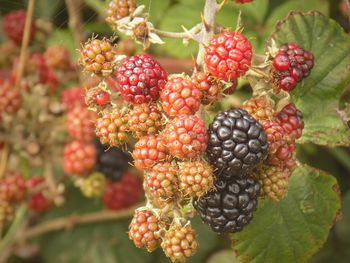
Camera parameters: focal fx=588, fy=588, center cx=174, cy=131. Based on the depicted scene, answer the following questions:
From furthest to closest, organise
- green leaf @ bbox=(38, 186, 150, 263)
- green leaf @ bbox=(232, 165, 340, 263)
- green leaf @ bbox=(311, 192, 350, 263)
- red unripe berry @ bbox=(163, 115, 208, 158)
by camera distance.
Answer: green leaf @ bbox=(38, 186, 150, 263) < green leaf @ bbox=(311, 192, 350, 263) < green leaf @ bbox=(232, 165, 340, 263) < red unripe berry @ bbox=(163, 115, 208, 158)

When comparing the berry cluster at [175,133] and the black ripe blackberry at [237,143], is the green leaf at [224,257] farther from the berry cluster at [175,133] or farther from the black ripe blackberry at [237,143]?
the black ripe blackberry at [237,143]

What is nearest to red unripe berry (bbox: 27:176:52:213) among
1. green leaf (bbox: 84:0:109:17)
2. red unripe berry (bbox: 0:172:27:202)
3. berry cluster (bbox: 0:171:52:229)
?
berry cluster (bbox: 0:171:52:229)

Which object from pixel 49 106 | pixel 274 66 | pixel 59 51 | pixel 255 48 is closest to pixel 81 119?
pixel 49 106

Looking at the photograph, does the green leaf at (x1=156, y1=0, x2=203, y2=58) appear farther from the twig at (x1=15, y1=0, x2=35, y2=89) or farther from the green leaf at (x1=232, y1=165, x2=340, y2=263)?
the green leaf at (x1=232, y1=165, x2=340, y2=263)

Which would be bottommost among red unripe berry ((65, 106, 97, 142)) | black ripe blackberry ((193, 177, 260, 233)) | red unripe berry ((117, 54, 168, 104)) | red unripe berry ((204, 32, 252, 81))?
red unripe berry ((65, 106, 97, 142))

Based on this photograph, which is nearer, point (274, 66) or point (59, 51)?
point (274, 66)

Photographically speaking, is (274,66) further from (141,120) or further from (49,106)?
(49,106)
